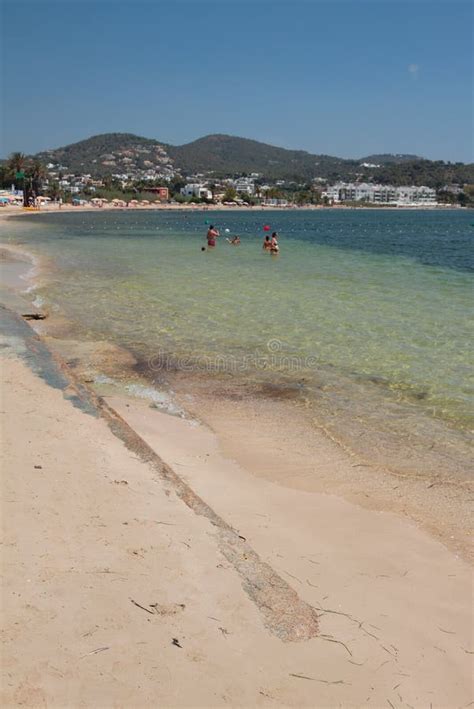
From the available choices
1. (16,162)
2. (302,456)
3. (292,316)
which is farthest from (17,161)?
(302,456)

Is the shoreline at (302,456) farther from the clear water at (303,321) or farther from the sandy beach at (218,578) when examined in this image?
the clear water at (303,321)

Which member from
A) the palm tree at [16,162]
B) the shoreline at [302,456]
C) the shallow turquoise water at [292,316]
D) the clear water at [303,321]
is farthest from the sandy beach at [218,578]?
the palm tree at [16,162]

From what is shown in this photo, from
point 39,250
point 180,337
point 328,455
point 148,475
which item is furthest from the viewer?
point 39,250

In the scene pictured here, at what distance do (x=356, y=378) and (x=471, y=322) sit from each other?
21.5 ft

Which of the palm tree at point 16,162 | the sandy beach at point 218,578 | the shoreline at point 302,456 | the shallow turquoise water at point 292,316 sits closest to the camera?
the sandy beach at point 218,578

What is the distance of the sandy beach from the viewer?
3238mm

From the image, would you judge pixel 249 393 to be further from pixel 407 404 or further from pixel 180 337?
pixel 180 337

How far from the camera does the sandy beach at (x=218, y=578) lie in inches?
127

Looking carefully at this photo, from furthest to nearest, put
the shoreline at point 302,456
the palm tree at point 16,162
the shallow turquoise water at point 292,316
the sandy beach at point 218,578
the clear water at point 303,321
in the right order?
the palm tree at point 16,162
the shallow turquoise water at point 292,316
the clear water at point 303,321
the shoreline at point 302,456
the sandy beach at point 218,578

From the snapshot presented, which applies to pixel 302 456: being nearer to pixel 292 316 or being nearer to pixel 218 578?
pixel 218 578

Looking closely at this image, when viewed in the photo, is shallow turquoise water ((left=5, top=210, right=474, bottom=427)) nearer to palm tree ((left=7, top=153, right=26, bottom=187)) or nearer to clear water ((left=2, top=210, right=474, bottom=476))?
clear water ((left=2, top=210, right=474, bottom=476))

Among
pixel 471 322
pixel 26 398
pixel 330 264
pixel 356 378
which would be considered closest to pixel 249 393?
pixel 356 378

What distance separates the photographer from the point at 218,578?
13.3ft

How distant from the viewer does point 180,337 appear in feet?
44.1
